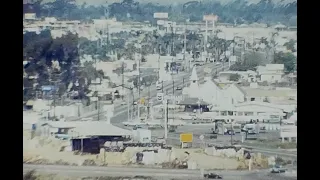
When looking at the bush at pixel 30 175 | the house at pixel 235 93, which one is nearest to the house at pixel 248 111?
the house at pixel 235 93

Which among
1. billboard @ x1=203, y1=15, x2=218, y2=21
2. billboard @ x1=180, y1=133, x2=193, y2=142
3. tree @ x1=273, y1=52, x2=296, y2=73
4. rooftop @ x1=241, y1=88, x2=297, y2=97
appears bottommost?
billboard @ x1=180, y1=133, x2=193, y2=142

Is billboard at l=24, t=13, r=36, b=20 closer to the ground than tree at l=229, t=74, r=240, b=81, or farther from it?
farther from it

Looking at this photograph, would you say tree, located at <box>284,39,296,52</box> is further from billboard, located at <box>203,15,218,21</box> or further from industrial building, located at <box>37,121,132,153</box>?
industrial building, located at <box>37,121,132,153</box>

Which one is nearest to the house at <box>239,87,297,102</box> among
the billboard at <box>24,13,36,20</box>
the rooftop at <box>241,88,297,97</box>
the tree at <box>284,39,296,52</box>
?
the rooftop at <box>241,88,297,97</box>
